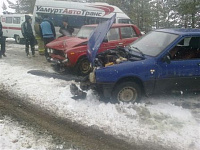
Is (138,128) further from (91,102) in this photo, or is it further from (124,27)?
(124,27)

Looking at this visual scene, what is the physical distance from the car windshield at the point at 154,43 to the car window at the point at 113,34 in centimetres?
215

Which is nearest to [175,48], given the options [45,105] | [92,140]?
[92,140]

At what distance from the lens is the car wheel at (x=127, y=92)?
4.94 meters

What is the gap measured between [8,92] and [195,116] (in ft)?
15.1

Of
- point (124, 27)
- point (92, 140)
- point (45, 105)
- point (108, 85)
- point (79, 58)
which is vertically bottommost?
point (92, 140)

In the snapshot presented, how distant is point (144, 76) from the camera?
4.93m

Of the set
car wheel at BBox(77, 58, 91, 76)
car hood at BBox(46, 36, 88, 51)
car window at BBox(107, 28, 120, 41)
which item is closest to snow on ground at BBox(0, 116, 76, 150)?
car wheel at BBox(77, 58, 91, 76)

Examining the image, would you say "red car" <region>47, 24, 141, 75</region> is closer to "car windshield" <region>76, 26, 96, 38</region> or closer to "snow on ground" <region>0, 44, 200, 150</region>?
"car windshield" <region>76, 26, 96, 38</region>

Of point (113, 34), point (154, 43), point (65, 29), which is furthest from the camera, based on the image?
point (65, 29)

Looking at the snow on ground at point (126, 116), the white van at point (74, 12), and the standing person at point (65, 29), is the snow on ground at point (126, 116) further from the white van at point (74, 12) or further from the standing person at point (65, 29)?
the white van at point (74, 12)

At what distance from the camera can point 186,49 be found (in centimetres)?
546

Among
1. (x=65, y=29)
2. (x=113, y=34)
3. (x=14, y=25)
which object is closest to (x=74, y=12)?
(x=65, y=29)

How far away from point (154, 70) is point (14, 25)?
1465 cm

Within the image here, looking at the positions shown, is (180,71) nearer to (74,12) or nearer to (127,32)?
(127,32)
